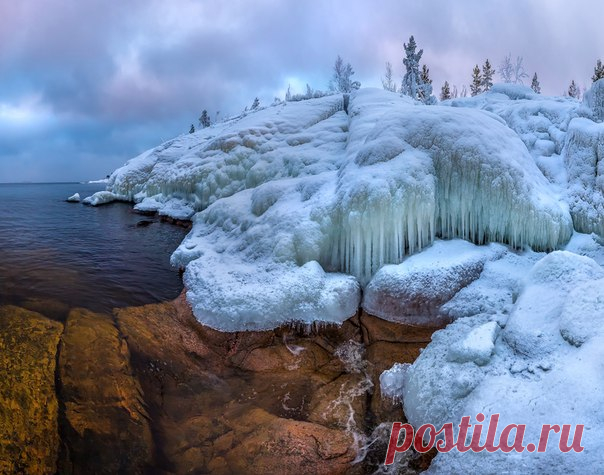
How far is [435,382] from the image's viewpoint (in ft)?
14.2

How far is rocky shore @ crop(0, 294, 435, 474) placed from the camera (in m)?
3.76

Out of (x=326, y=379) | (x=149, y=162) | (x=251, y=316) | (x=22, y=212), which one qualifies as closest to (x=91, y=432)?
(x=251, y=316)

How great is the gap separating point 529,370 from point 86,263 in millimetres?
8855

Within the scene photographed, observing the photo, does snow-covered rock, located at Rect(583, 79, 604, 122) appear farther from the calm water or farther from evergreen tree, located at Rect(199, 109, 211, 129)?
evergreen tree, located at Rect(199, 109, 211, 129)

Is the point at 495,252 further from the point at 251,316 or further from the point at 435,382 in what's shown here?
the point at 251,316

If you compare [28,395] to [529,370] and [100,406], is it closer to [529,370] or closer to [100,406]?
[100,406]

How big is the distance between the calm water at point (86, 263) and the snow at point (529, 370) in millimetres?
5099

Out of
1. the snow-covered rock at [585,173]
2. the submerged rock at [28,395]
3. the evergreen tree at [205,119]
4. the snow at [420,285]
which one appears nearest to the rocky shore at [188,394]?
the submerged rock at [28,395]

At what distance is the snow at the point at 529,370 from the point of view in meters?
3.34

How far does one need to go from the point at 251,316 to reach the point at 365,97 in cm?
1054

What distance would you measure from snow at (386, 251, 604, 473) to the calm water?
510cm

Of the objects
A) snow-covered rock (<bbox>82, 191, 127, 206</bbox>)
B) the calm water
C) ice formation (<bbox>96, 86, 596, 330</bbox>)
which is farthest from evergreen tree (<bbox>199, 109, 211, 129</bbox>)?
ice formation (<bbox>96, 86, 596, 330</bbox>)

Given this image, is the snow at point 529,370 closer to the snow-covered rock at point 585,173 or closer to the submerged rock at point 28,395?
the snow-covered rock at point 585,173

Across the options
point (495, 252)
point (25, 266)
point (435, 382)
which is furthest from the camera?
point (25, 266)
